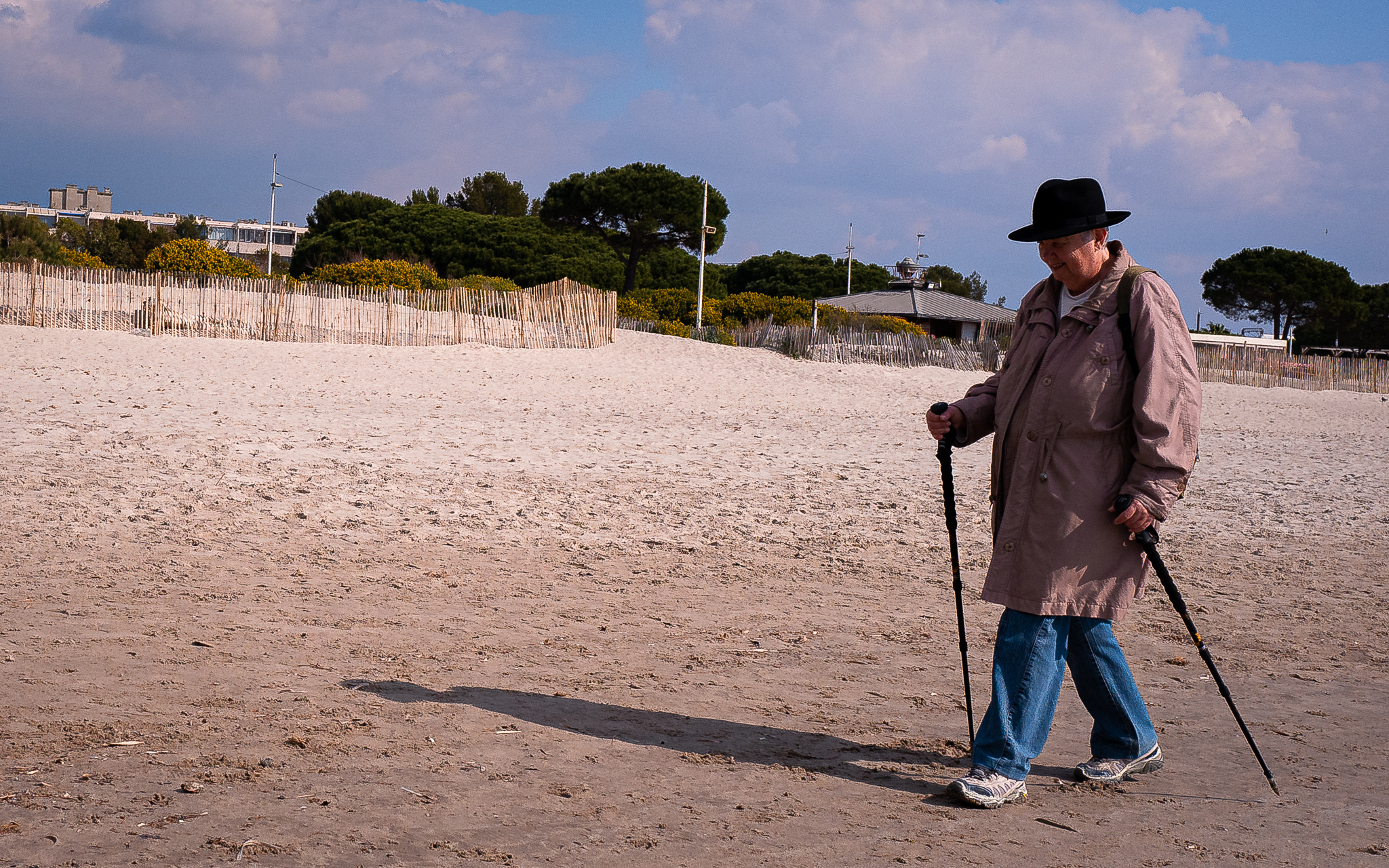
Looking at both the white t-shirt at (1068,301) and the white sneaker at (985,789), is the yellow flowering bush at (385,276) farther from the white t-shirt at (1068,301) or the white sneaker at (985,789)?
the white sneaker at (985,789)

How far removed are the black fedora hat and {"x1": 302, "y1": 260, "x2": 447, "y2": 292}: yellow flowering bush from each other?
27003mm

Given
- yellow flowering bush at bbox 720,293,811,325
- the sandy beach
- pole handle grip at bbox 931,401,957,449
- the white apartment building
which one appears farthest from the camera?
the white apartment building

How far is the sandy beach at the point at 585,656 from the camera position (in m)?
3.04

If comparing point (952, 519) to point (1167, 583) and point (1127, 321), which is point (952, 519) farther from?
point (1127, 321)

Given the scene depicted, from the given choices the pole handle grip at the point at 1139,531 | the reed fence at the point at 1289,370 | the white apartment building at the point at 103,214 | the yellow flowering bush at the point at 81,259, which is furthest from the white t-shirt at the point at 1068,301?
the white apartment building at the point at 103,214

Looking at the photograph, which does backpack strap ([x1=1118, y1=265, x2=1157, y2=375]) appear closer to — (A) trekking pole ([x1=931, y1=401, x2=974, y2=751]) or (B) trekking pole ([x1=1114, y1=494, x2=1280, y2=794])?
(B) trekking pole ([x1=1114, y1=494, x2=1280, y2=794])

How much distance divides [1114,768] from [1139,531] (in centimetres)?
80

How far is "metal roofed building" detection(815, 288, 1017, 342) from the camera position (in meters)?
49.1

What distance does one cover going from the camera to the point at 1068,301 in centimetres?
345

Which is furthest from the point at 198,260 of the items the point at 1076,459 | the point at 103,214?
the point at 103,214

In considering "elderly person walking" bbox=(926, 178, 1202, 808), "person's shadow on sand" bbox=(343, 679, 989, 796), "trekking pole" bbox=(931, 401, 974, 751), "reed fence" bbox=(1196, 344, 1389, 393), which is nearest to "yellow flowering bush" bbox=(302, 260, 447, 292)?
"reed fence" bbox=(1196, 344, 1389, 393)

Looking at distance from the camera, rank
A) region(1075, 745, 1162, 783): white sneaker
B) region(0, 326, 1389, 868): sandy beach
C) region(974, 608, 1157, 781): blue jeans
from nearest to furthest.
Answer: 1. region(0, 326, 1389, 868): sandy beach
2. region(974, 608, 1157, 781): blue jeans
3. region(1075, 745, 1162, 783): white sneaker

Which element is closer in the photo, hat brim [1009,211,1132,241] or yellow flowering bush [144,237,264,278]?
hat brim [1009,211,1132,241]

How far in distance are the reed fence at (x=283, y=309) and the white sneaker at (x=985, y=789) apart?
19340 mm
